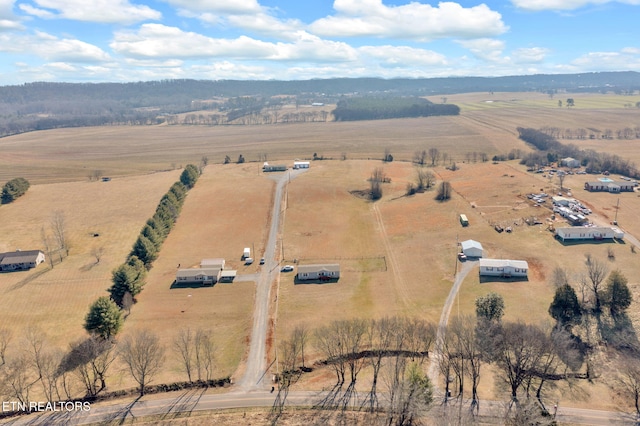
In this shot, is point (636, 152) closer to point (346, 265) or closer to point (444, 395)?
point (346, 265)

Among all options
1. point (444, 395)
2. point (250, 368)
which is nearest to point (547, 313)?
point (444, 395)

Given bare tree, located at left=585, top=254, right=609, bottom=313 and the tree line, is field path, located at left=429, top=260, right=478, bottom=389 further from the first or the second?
the tree line

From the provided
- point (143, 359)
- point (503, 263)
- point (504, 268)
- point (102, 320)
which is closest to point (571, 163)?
point (503, 263)

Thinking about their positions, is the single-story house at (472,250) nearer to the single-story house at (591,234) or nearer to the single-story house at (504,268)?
the single-story house at (504,268)

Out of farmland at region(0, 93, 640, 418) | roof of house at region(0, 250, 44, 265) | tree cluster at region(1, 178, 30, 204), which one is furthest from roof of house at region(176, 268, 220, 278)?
tree cluster at region(1, 178, 30, 204)

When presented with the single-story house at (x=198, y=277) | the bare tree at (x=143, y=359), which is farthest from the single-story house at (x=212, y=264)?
the bare tree at (x=143, y=359)

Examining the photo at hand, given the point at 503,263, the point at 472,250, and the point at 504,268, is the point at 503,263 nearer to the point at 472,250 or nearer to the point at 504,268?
the point at 504,268
